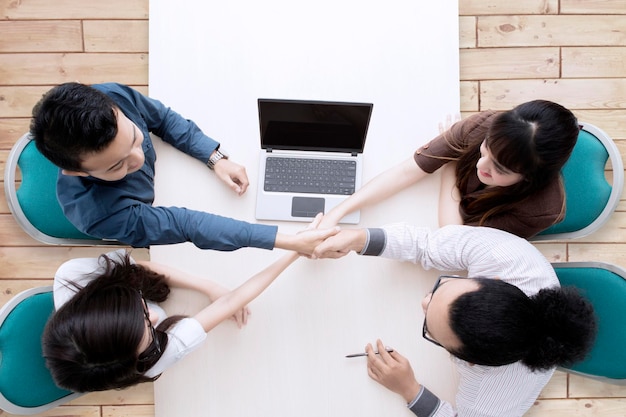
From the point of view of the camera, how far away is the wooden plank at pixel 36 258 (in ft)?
6.31

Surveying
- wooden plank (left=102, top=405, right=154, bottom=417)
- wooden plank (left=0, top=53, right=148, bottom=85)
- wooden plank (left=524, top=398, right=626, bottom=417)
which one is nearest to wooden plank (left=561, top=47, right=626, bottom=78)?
wooden plank (left=524, top=398, right=626, bottom=417)

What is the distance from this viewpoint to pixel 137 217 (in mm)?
1201

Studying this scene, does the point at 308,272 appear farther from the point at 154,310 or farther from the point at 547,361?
the point at 547,361

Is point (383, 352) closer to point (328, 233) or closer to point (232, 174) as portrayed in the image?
point (328, 233)

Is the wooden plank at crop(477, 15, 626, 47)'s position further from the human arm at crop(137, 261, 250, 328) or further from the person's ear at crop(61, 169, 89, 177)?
the person's ear at crop(61, 169, 89, 177)

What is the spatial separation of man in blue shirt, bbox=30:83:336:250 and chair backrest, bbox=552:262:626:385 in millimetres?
782

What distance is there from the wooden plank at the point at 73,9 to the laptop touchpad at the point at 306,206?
1.23m

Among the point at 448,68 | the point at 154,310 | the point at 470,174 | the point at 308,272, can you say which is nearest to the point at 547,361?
the point at 470,174

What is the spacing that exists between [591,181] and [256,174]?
3.28ft

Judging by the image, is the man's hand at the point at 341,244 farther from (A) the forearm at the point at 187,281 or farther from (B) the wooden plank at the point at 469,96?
(B) the wooden plank at the point at 469,96

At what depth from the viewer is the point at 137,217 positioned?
1.20m

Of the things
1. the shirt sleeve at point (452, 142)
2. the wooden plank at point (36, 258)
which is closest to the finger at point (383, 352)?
the shirt sleeve at point (452, 142)

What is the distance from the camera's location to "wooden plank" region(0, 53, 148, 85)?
198cm

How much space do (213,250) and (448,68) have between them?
0.90 meters
